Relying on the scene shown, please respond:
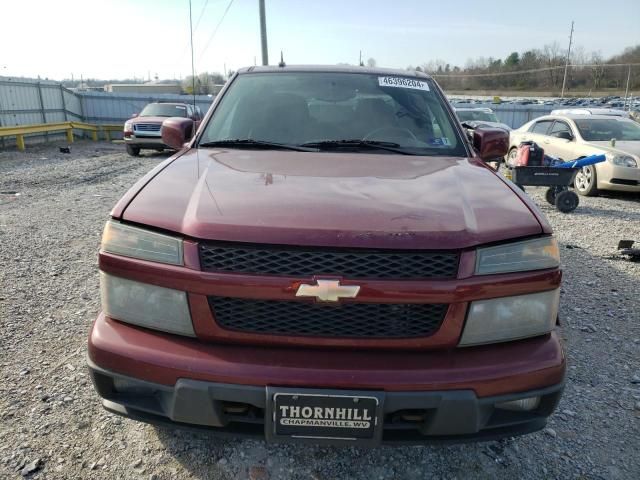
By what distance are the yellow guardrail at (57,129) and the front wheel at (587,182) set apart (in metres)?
15.0

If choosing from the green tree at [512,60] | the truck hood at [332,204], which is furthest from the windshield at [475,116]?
the green tree at [512,60]

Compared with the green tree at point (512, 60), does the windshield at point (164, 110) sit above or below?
below

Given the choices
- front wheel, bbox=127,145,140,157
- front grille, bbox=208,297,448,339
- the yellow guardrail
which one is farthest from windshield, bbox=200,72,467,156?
the yellow guardrail

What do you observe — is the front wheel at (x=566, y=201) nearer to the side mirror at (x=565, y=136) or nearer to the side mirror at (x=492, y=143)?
the side mirror at (x=565, y=136)

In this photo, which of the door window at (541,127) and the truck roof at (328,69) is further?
the door window at (541,127)

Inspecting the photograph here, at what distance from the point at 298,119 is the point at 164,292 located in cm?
158

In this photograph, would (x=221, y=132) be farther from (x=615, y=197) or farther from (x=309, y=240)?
(x=615, y=197)

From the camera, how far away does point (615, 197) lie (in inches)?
358

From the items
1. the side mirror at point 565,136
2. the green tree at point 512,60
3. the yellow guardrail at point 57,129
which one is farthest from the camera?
the green tree at point 512,60

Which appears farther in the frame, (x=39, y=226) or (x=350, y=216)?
(x=39, y=226)

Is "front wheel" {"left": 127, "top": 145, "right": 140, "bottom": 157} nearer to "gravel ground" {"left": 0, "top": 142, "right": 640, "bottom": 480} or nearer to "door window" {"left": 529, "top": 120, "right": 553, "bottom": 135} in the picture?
"gravel ground" {"left": 0, "top": 142, "right": 640, "bottom": 480}

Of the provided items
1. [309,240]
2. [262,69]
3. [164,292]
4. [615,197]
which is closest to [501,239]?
[309,240]

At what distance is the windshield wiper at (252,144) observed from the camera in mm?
2709

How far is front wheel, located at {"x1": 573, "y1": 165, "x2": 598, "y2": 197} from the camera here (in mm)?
8734
